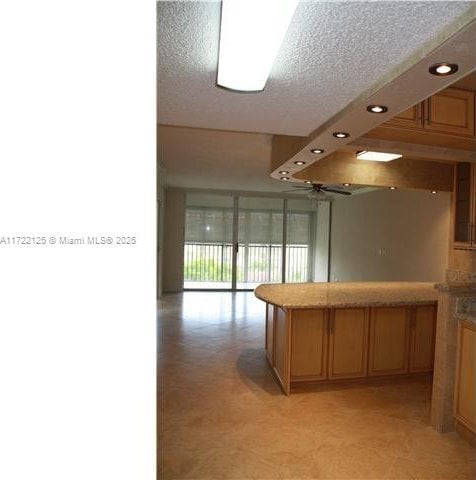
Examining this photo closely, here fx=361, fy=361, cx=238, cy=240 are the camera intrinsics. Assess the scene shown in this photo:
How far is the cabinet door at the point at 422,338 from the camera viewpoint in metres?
3.56

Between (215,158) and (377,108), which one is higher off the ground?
(215,158)

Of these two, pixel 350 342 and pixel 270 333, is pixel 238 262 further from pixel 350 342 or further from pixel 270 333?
pixel 350 342

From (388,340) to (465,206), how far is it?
59.0 inches

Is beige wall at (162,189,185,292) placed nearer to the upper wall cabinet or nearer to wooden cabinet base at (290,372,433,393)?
wooden cabinet base at (290,372,433,393)

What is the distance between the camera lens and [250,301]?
7523 mm

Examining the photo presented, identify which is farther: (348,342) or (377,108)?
(348,342)

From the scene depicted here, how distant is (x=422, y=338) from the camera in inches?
142

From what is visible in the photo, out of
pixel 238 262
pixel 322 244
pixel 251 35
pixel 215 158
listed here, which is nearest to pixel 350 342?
pixel 251 35

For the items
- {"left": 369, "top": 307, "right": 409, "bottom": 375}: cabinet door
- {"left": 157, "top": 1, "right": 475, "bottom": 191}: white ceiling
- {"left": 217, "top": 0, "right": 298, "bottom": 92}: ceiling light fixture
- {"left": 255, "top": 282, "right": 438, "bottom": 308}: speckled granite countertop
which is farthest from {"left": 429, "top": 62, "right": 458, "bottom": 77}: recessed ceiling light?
{"left": 369, "top": 307, "right": 409, "bottom": 375}: cabinet door

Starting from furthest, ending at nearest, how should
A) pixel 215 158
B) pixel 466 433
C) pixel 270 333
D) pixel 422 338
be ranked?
pixel 215 158, pixel 270 333, pixel 422 338, pixel 466 433

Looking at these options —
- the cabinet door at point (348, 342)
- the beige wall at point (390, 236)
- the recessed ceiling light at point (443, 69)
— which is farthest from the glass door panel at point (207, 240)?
the recessed ceiling light at point (443, 69)

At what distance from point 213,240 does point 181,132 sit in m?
4.97
